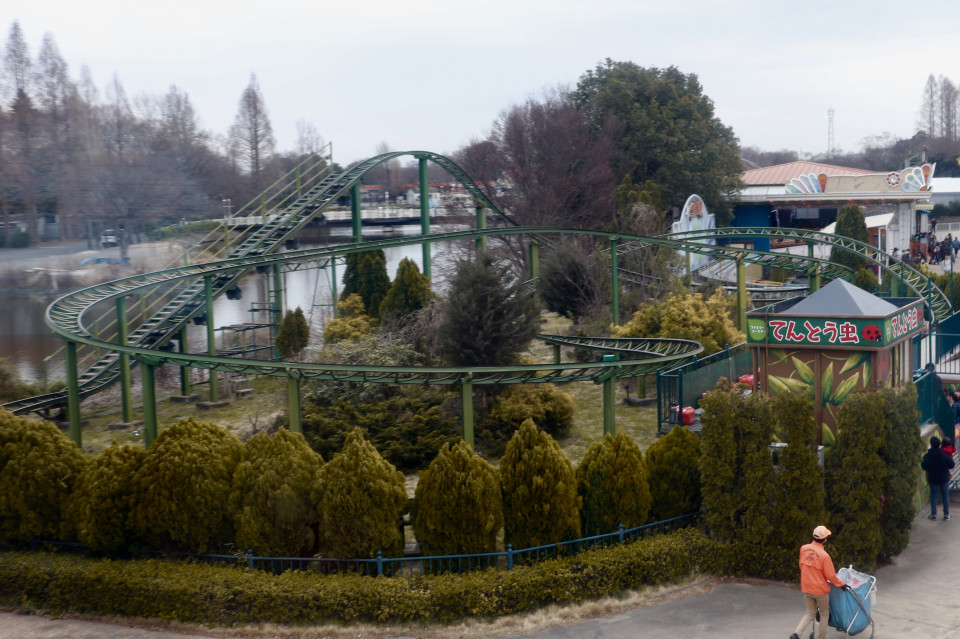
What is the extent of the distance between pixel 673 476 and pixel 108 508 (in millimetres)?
7560

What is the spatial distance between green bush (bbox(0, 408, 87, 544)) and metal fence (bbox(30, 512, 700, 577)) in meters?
1.44

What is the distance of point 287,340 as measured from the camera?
1008 inches

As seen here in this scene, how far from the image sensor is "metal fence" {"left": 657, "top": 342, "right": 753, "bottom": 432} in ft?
58.0

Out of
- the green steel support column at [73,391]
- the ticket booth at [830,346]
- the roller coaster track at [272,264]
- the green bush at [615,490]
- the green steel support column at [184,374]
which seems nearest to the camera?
the green bush at [615,490]

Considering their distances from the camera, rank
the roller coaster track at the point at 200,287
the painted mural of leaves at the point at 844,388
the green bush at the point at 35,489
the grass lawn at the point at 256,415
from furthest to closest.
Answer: the roller coaster track at the point at 200,287 < the grass lawn at the point at 256,415 < the painted mural of leaves at the point at 844,388 < the green bush at the point at 35,489

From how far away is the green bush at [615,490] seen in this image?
11250mm

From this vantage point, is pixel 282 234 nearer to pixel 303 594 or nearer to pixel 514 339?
pixel 514 339

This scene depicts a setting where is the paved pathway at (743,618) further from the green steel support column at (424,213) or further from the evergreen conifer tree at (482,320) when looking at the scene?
the green steel support column at (424,213)

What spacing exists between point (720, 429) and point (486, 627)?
396cm

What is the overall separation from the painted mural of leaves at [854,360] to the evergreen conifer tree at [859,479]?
2.11 m

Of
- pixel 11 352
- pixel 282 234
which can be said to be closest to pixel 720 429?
pixel 282 234

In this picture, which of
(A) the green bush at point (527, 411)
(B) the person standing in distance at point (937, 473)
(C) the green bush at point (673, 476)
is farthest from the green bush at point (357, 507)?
(B) the person standing in distance at point (937, 473)

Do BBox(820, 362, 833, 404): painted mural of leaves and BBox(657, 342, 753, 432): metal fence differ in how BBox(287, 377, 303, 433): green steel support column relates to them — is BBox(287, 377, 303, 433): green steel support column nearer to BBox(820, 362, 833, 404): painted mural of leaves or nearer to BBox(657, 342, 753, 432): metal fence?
BBox(657, 342, 753, 432): metal fence

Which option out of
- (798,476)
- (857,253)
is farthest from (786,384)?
(857,253)
